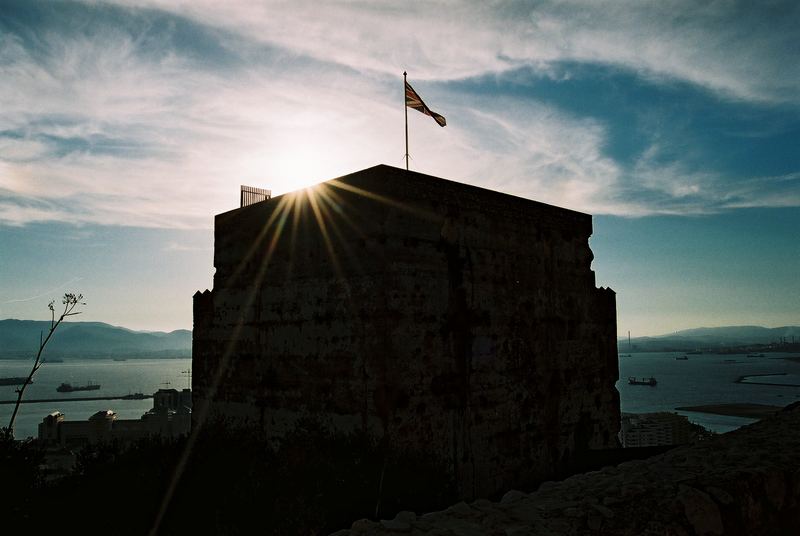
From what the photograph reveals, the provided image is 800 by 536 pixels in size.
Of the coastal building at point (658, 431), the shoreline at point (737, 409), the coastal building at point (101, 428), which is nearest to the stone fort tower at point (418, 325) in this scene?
the coastal building at point (658, 431)

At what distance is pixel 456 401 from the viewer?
8695 mm

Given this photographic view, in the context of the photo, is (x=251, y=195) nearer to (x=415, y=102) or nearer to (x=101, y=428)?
(x=415, y=102)

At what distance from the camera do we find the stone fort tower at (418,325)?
8273 millimetres

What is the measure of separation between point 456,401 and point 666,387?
168871mm

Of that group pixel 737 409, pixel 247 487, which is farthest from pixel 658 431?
pixel 247 487

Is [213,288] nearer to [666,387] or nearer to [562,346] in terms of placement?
[562,346]

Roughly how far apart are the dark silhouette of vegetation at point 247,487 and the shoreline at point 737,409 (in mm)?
101914

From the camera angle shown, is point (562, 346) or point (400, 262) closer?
point (400, 262)

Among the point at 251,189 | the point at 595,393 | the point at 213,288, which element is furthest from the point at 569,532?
the point at 251,189

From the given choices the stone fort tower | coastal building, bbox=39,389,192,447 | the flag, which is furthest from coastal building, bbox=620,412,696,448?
the flag

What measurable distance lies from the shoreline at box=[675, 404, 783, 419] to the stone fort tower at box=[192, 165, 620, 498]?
9818 centimetres

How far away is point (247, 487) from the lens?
855 cm

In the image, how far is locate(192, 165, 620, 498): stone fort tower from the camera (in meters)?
8.27

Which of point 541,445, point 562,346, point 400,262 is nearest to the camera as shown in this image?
point 400,262
